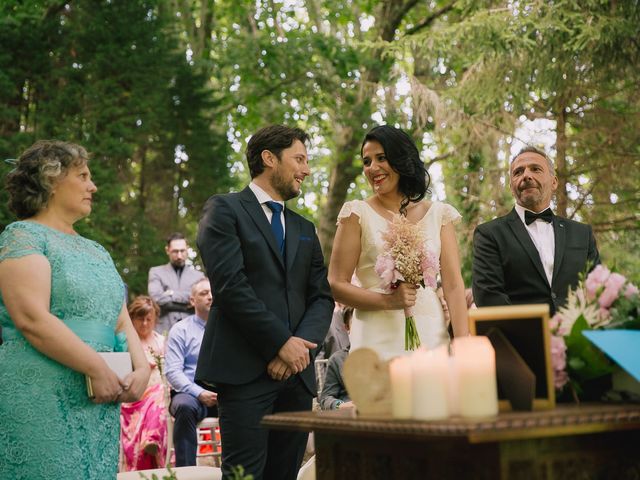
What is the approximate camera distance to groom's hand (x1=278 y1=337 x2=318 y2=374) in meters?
3.98

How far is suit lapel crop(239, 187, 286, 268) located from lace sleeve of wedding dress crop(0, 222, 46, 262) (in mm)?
953

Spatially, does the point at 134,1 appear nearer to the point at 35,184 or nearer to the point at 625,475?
the point at 35,184

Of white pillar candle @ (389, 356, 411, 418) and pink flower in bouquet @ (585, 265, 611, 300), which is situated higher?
pink flower in bouquet @ (585, 265, 611, 300)

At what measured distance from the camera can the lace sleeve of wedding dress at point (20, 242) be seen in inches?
145

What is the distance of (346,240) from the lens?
4559 millimetres

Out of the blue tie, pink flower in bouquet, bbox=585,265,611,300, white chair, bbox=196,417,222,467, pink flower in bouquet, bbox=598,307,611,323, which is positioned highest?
the blue tie

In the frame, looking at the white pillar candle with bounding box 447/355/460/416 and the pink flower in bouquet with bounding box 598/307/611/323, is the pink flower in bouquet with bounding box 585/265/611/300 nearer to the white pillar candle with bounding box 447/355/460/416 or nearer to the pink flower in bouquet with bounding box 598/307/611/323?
the pink flower in bouquet with bounding box 598/307/611/323

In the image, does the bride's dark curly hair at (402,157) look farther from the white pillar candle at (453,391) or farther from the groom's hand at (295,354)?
the white pillar candle at (453,391)

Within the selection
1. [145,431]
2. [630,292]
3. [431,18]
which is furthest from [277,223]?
[431,18]

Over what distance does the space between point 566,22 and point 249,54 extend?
25.0ft

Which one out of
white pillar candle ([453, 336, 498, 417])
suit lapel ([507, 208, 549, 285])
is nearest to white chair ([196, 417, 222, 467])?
suit lapel ([507, 208, 549, 285])

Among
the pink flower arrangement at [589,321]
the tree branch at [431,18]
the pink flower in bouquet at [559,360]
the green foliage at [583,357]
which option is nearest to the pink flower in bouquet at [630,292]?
the pink flower arrangement at [589,321]

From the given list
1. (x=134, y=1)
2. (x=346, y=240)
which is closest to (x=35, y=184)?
(x=346, y=240)

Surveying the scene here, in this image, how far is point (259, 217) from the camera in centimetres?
429
